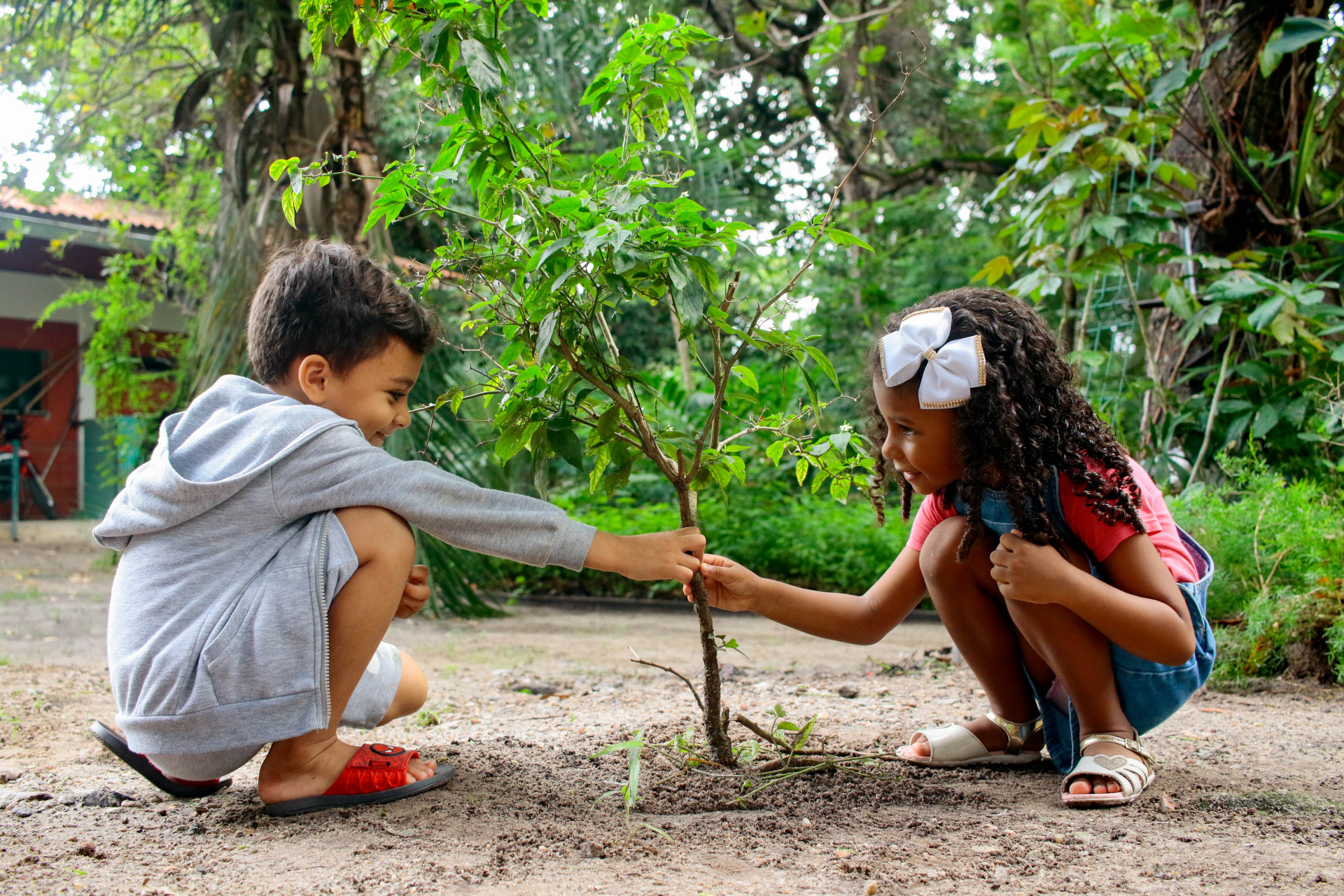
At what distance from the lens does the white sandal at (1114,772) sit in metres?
1.61

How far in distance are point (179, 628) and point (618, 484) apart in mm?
772

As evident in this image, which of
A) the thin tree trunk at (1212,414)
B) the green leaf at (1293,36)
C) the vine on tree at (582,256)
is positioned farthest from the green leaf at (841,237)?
the green leaf at (1293,36)

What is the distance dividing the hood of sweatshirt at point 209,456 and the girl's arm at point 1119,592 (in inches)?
45.7

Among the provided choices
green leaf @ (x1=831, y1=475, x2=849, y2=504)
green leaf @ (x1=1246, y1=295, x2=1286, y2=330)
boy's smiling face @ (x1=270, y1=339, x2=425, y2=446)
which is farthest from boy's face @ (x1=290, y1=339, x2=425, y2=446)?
green leaf @ (x1=1246, y1=295, x2=1286, y2=330)

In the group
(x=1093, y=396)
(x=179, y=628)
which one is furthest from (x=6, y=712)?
(x=1093, y=396)

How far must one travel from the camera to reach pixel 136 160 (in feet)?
26.5

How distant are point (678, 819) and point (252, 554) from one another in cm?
83

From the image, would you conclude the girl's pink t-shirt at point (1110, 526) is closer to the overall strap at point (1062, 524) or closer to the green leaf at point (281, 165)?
the overall strap at point (1062, 524)

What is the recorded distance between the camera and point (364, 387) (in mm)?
1820

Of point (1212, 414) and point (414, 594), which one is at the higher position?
point (1212, 414)

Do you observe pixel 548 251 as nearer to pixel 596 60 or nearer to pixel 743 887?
pixel 743 887

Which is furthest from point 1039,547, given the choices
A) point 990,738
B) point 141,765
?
point 141,765

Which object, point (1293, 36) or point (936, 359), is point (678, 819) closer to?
point (936, 359)

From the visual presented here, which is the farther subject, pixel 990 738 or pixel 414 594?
pixel 990 738
